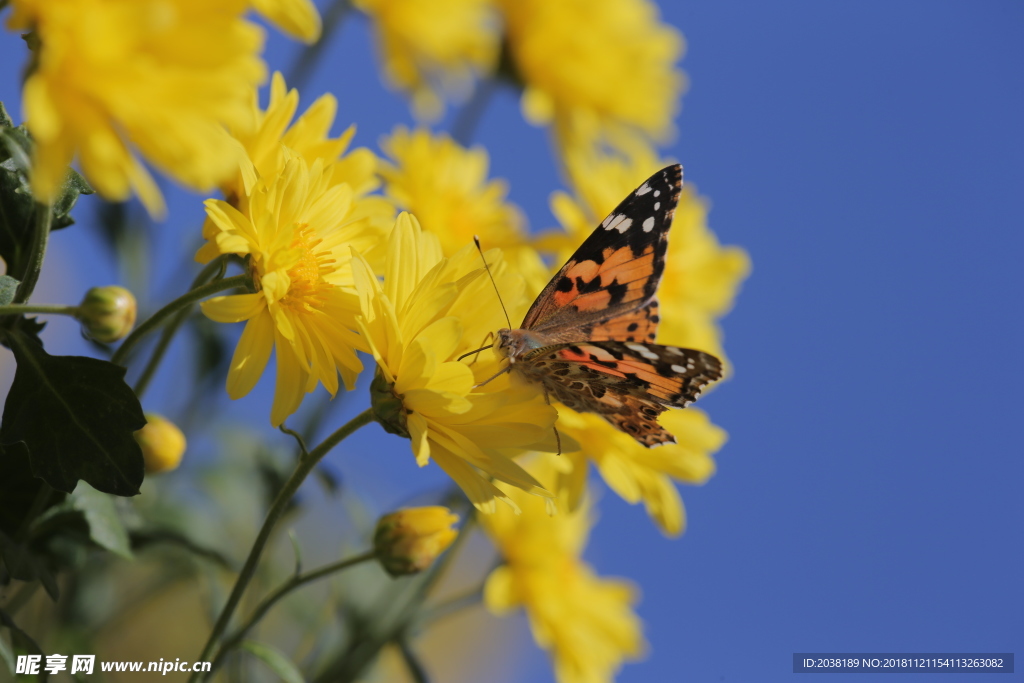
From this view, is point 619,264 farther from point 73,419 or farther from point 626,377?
point 73,419

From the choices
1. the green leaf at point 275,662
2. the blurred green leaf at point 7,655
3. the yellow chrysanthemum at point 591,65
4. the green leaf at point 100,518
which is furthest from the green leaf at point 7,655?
the yellow chrysanthemum at point 591,65

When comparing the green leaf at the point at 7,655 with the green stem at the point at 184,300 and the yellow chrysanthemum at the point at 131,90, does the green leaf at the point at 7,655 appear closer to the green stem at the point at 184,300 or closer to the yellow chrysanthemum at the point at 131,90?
the green stem at the point at 184,300

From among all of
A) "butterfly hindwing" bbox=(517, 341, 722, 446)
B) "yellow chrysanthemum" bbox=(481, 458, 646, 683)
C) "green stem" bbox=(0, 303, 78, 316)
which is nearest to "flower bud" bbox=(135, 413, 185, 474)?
"green stem" bbox=(0, 303, 78, 316)

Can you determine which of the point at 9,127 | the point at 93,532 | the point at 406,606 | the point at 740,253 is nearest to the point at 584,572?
the point at 406,606

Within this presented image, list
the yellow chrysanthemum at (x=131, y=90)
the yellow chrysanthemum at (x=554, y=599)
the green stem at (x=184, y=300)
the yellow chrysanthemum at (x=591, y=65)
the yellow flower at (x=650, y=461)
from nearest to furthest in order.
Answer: the yellow chrysanthemum at (x=131, y=90) < the green stem at (x=184, y=300) < the yellow flower at (x=650, y=461) < the yellow chrysanthemum at (x=554, y=599) < the yellow chrysanthemum at (x=591, y=65)

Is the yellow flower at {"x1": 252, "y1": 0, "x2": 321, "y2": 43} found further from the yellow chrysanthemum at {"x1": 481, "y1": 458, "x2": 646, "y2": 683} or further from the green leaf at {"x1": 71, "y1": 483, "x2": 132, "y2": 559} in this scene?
the yellow chrysanthemum at {"x1": 481, "y1": 458, "x2": 646, "y2": 683}

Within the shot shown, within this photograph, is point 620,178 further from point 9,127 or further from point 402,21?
point 9,127
